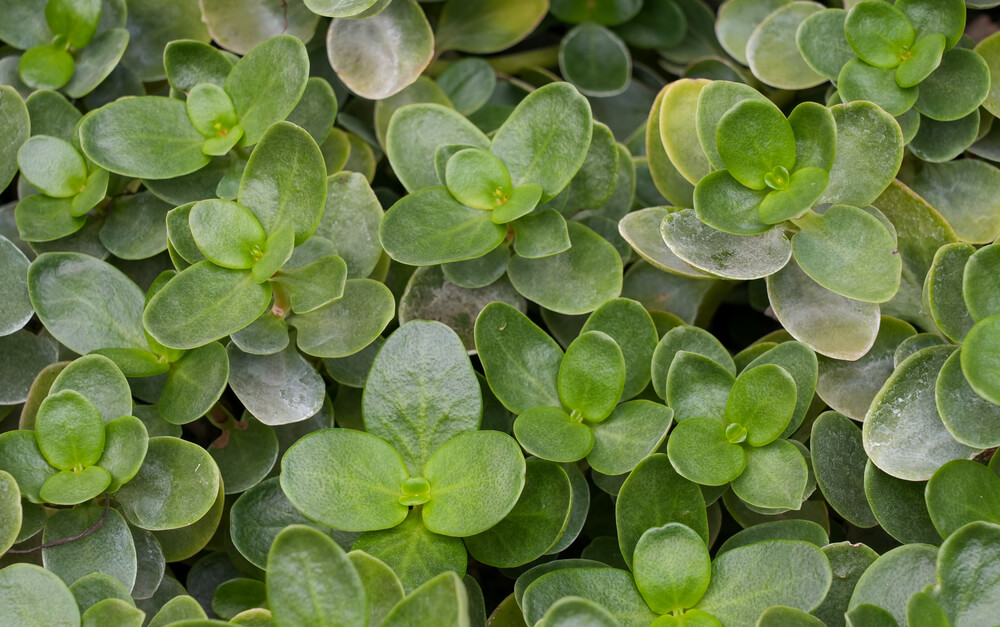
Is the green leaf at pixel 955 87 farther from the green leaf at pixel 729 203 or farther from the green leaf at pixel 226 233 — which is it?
the green leaf at pixel 226 233

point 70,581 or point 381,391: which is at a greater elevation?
point 381,391

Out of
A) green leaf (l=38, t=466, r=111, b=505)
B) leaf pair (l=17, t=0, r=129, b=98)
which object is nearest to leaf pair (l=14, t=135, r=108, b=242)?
leaf pair (l=17, t=0, r=129, b=98)

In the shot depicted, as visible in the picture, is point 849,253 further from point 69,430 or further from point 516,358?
point 69,430

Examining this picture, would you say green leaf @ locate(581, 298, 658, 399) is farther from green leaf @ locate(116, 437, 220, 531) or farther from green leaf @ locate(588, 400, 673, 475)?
green leaf @ locate(116, 437, 220, 531)

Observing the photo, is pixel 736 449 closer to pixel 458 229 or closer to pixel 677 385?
pixel 677 385

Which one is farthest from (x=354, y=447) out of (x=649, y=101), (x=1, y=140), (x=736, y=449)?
(x=649, y=101)

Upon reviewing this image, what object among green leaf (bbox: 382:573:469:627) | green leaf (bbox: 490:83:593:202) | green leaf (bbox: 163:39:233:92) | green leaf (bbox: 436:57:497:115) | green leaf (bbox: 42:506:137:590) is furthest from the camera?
green leaf (bbox: 436:57:497:115)

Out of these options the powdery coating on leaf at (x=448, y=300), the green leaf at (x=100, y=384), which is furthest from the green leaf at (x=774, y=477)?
the green leaf at (x=100, y=384)
